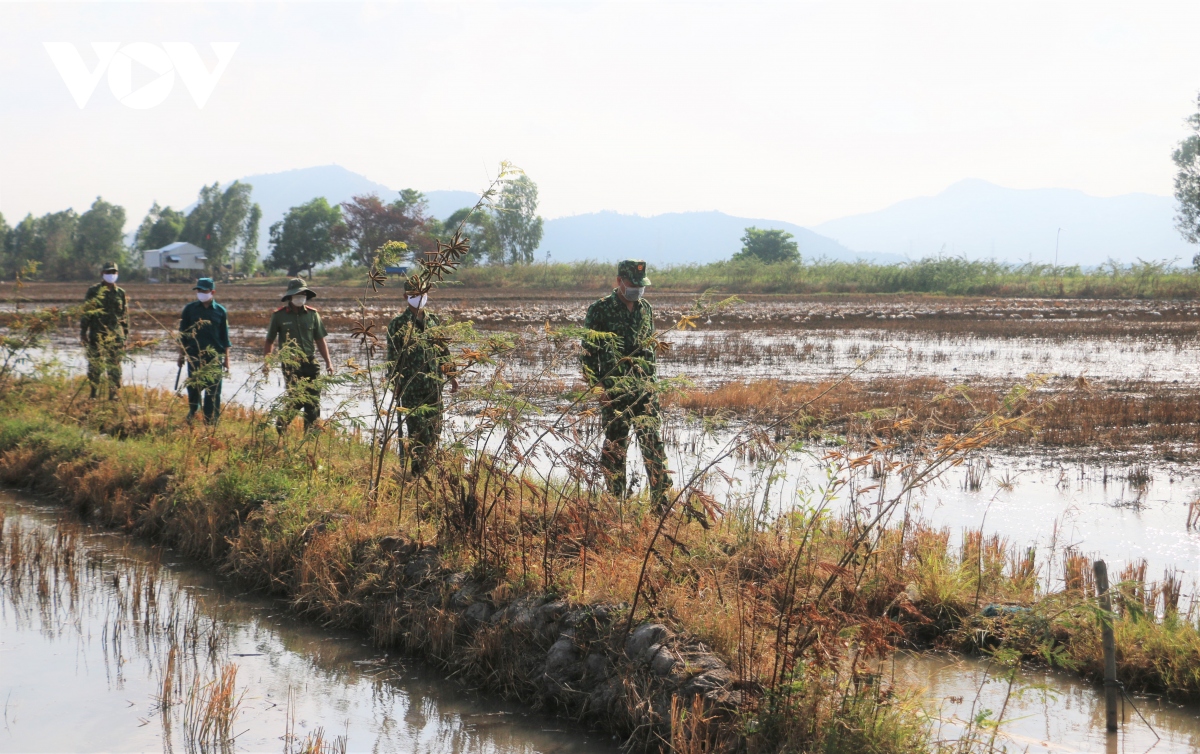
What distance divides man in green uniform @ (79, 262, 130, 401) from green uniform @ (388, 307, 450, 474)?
5.63 m

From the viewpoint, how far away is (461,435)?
6492 mm

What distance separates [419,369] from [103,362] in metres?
6.05

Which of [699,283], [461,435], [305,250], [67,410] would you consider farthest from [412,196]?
[461,435]

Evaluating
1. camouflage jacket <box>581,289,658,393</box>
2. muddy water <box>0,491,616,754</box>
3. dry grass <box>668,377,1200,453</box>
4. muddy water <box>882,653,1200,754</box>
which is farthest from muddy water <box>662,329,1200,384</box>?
muddy water <box>0,491,616,754</box>

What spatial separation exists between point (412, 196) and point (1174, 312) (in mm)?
59864

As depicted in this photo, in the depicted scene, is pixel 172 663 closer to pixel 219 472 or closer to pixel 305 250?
pixel 219 472

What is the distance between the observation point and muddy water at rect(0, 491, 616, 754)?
4.81 metres

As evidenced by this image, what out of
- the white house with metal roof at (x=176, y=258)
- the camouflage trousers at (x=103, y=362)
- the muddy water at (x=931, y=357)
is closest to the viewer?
the camouflage trousers at (x=103, y=362)

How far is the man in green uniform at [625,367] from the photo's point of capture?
20.7 feet

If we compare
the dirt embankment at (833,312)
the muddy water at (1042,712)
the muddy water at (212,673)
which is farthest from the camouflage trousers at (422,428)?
the dirt embankment at (833,312)

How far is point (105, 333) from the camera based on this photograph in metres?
12.3

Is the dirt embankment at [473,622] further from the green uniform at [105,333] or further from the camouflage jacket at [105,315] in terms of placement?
the camouflage jacket at [105,315]

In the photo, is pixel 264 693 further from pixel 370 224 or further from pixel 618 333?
pixel 370 224

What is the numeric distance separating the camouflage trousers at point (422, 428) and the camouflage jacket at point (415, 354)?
84 millimetres
